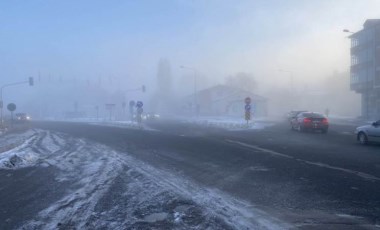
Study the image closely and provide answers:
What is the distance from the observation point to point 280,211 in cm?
727

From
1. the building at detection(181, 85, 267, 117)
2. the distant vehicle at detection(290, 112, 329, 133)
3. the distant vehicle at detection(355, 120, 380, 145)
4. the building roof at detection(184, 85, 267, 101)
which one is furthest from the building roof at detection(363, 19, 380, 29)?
the distant vehicle at detection(355, 120, 380, 145)

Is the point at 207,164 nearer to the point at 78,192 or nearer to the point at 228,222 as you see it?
the point at 78,192

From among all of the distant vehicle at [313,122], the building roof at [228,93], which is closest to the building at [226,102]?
the building roof at [228,93]

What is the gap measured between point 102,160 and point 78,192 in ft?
20.0

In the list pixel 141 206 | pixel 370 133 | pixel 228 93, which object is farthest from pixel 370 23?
pixel 141 206

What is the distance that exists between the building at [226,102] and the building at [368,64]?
25013 mm

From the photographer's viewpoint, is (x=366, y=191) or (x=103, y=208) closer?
(x=103, y=208)

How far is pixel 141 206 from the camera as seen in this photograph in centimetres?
776

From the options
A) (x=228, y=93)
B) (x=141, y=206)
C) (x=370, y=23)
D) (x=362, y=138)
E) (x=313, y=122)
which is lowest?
(x=141, y=206)

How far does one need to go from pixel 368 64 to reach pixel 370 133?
44.2 meters

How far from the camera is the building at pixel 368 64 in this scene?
187ft

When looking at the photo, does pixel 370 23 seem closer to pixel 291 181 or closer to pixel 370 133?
pixel 370 133

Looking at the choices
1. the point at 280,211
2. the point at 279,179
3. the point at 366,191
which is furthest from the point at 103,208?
the point at 366,191

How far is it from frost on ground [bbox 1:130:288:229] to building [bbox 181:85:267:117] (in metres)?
71.7
